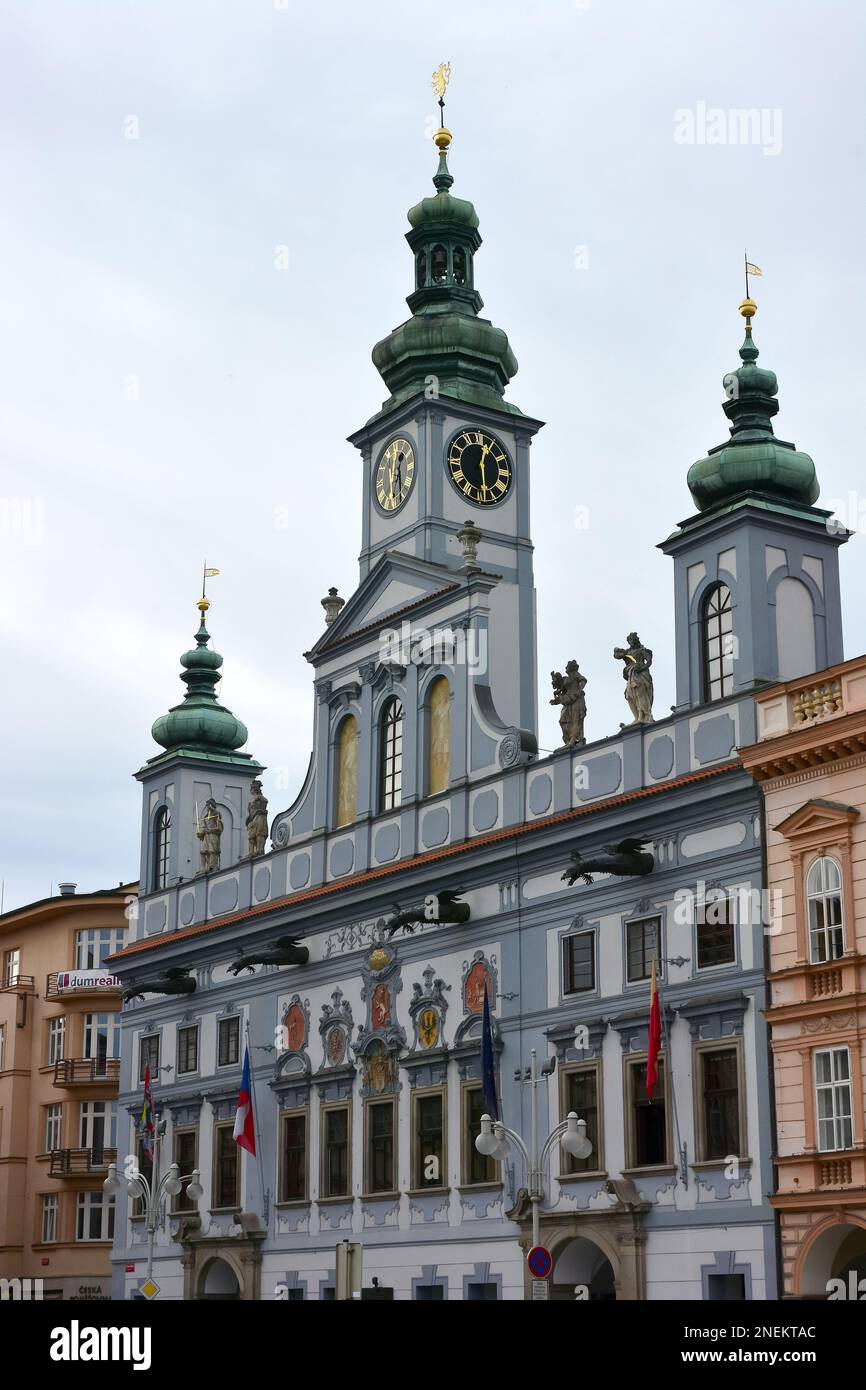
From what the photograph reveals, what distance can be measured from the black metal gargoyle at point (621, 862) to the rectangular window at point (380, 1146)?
798 centimetres

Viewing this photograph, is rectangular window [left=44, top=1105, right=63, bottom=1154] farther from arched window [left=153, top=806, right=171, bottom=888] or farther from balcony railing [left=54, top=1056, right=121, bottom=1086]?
arched window [left=153, top=806, right=171, bottom=888]

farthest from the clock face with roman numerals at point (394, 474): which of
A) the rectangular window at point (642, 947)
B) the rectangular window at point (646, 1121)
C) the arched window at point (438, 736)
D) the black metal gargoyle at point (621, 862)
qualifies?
the rectangular window at point (646, 1121)

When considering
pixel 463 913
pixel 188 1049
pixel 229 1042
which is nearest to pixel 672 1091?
pixel 463 913

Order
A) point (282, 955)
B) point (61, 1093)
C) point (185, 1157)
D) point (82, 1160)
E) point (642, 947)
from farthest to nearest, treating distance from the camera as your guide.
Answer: point (61, 1093) < point (82, 1160) < point (185, 1157) < point (282, 955) < point (642, 947)

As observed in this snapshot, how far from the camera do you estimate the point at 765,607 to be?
117 feet

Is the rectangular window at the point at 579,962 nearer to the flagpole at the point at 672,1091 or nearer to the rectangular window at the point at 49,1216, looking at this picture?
the flagpole at the point at 672,1091

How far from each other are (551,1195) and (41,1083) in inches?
1254

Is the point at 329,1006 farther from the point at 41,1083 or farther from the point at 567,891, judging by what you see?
the point at 41,1083

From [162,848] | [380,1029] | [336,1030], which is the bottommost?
[380,1029]

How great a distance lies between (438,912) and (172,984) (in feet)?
40.3

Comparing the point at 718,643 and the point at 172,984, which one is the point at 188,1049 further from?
the point at 718,643

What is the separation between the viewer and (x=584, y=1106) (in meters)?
36.8

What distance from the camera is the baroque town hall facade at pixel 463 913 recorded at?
34.6 metres
